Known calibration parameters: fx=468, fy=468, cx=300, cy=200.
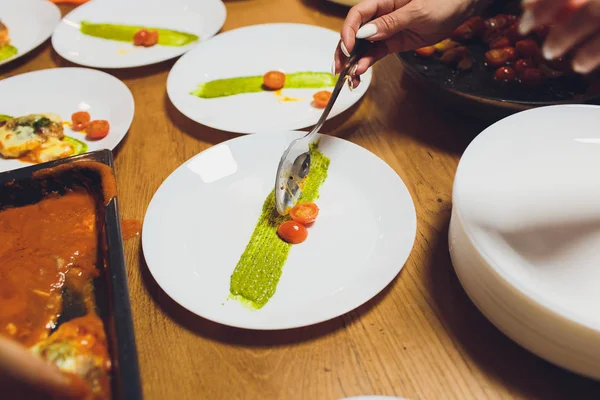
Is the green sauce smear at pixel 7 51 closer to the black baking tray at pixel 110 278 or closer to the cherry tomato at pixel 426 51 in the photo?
the black baking tray at pixel 110 278

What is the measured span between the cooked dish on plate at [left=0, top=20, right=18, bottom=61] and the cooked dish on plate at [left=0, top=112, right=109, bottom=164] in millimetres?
515

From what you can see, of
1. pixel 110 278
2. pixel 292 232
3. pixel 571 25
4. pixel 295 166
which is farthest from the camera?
pixel 295 166

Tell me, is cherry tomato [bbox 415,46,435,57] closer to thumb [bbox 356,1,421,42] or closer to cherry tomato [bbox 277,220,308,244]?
thumb [bbox 356,1,421,42]

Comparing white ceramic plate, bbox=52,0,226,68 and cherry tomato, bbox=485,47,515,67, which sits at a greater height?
cherry tomato, bbox=485,47,515,67

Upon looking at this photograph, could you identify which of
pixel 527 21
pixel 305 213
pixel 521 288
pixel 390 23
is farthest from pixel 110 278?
pixel 390 23

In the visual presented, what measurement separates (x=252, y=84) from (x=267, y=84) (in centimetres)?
6

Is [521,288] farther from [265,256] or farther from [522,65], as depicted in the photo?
[522,65]

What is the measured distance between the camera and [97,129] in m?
1.40

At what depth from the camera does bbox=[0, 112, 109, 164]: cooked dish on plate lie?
134cm

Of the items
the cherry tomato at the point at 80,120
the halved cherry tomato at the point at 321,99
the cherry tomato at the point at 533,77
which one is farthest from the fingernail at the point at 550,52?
the cherry tomato at the point at 80,120

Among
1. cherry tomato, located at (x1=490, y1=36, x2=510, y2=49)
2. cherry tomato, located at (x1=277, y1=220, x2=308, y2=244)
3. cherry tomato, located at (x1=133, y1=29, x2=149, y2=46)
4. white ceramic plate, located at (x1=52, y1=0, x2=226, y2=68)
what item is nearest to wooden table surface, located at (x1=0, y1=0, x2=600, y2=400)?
cherry tomato, located at (x1=277, y1=220, x2=308, y2=244)

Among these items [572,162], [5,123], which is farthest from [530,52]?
[5,123]

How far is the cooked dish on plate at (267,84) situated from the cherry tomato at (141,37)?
0.41m

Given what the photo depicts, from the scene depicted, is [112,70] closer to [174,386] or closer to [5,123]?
[5,123]
